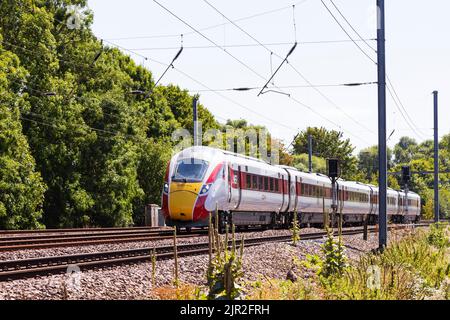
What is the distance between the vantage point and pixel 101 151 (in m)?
40.9

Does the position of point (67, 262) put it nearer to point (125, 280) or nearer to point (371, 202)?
point (125, 280)

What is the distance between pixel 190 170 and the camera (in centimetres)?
2519

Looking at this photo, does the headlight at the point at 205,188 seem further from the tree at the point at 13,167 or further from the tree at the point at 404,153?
the tree at the point at 404,153

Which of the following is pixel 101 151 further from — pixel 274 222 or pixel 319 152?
Result: pixel 319 152

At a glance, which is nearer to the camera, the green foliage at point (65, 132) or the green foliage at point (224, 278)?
the green foliage at point (224, 278)

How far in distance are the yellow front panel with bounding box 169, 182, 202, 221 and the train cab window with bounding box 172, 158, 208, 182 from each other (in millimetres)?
191

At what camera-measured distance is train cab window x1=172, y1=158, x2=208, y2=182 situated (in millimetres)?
24936

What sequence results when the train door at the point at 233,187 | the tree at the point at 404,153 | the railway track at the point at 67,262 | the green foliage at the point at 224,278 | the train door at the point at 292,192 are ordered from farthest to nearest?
the tree at the point at 404,153, the train door at the point at 292,192, the train door at the point at 233,187, the railway track at the point at 67,262, the green foliage at the point at 224,278

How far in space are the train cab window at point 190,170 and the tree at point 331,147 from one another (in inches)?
2767

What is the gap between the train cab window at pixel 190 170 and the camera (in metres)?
24.9

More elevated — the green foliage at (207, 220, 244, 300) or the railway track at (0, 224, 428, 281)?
the green foliage at (207, 220, 244, 300)

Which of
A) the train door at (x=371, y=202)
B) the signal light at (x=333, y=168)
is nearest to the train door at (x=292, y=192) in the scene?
the signal light at (x=333, y=168)

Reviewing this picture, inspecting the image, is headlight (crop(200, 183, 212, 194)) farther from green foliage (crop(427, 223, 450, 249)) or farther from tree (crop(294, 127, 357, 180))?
tree (crop(294, 127, 357, 180))

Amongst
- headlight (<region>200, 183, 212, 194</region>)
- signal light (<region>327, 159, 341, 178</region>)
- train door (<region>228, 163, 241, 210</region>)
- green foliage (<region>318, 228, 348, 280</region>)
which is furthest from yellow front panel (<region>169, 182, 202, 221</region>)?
green foliage (<region>318, 228, 348, 280</region>)
